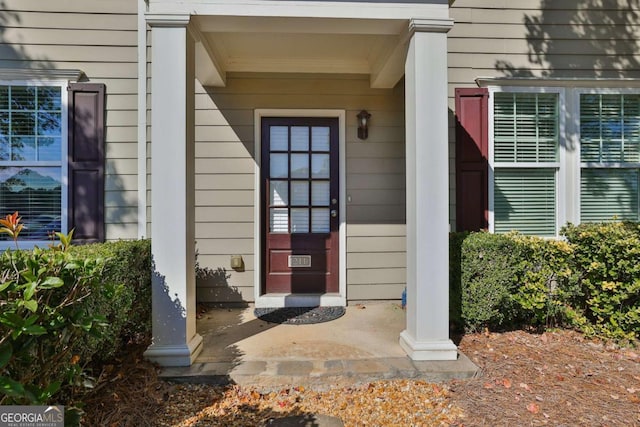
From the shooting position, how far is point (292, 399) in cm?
221

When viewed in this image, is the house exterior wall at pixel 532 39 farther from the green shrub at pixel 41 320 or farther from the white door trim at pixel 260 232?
the green shrub at pixel 41 320

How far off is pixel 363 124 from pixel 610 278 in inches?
103

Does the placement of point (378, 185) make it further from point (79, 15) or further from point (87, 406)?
point (79, 15)

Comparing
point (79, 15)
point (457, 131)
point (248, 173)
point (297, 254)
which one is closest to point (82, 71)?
point (79, 15)

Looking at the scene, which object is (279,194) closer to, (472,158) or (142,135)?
(142,135)

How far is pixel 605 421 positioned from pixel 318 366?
65.3 inches

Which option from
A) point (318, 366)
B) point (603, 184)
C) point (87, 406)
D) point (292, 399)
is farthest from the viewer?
point (603, 184)

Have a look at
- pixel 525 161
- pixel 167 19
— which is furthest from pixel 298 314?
pixel 525 161

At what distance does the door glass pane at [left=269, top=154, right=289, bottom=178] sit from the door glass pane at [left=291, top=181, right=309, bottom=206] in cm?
16

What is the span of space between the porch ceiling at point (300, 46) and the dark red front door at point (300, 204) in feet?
1.90

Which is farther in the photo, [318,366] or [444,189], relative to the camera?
[444,189]

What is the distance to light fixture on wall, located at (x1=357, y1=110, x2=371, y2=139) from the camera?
3.89 m

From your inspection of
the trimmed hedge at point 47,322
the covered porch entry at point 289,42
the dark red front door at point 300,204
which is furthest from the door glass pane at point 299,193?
the trimmed hedge at point 47,322

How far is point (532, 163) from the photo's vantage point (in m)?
3.84
